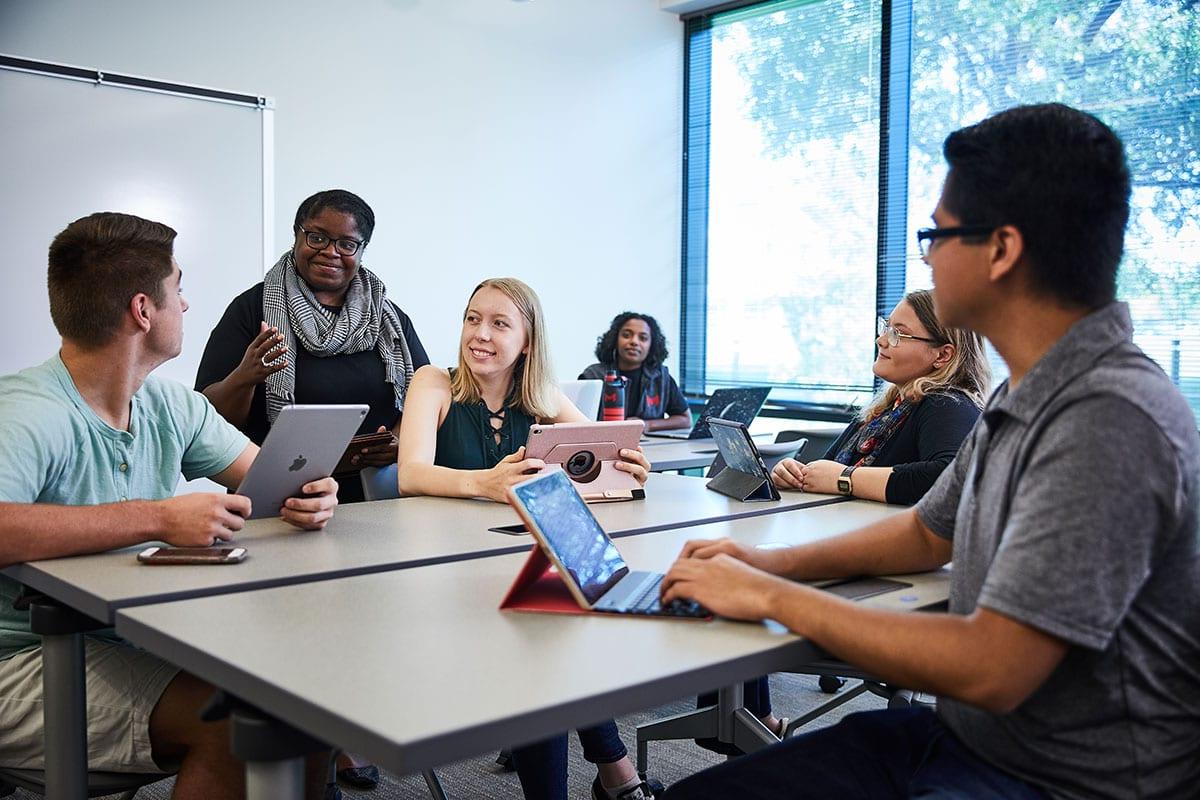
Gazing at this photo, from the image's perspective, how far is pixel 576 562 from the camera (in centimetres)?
157

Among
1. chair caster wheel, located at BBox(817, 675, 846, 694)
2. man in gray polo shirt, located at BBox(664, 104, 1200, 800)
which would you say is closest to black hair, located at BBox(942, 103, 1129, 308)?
man in gray polo shirt, located at BBox(664, 104, 1200, 800)

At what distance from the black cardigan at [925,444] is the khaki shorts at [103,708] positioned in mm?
1603

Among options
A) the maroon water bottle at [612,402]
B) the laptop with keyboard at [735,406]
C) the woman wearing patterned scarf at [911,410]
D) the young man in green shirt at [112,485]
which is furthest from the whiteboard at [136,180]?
the woman wearing patterned scarf at [911,410]

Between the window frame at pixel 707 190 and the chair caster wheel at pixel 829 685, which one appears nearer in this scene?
the chair caster wheel at pixel 829 685

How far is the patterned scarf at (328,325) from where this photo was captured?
3.15m

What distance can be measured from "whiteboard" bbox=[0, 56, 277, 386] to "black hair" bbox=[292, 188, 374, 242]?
1.44m

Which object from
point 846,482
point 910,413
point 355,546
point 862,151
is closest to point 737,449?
point 846,482

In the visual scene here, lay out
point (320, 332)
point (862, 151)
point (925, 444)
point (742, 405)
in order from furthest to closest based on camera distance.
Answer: point (862, 151) → point (742, 405) → point (320, 332) → point (925, 444)

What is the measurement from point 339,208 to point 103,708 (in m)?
1.79

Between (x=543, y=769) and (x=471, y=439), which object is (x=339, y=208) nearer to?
(x=471, y=439)

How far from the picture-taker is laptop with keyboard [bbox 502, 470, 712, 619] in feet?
4.92

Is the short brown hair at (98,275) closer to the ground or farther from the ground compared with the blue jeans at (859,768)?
farther from the ground

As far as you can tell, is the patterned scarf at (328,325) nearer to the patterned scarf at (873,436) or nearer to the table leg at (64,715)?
the patterned scarf at (873,436)

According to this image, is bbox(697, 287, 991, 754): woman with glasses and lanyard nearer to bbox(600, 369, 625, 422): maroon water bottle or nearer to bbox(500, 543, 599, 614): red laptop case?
bbox(500, 543, 599, 614): red laptop case
